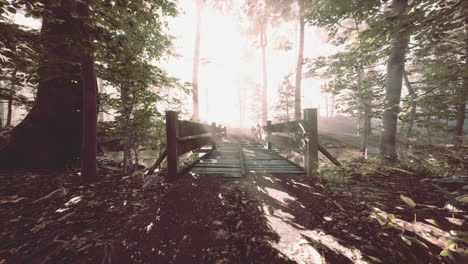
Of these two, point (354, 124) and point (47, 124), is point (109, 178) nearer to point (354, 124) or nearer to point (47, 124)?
point (47, 124)

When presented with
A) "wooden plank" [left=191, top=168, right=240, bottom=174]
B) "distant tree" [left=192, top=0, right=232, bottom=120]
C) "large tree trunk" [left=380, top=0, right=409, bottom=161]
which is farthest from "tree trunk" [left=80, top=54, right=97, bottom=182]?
"distant tree" [left=192, top=0, right=232, bottom=120]

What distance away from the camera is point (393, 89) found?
5.14 m

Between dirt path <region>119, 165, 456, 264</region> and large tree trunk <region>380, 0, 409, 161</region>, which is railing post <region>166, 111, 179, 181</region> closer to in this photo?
dirt path <region>119, 165, 456, 264</region>

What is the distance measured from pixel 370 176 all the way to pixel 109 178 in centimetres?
590

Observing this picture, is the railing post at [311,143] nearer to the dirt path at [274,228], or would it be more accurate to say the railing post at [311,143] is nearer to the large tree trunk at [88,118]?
the dirt path at [274,228]

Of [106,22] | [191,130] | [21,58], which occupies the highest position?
[106,22]

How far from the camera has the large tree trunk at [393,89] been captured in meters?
4.84

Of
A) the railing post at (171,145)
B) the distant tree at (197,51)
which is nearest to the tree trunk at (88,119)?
the railing post at (171,145)

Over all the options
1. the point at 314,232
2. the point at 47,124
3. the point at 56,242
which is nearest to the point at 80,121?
the point at 47,124

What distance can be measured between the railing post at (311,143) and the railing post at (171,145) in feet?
9.91

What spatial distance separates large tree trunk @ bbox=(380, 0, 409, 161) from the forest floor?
8.71 ft

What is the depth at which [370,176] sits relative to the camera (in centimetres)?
361

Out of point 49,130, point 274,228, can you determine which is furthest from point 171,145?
point 49,130

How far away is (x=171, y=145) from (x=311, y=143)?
3205 mm
